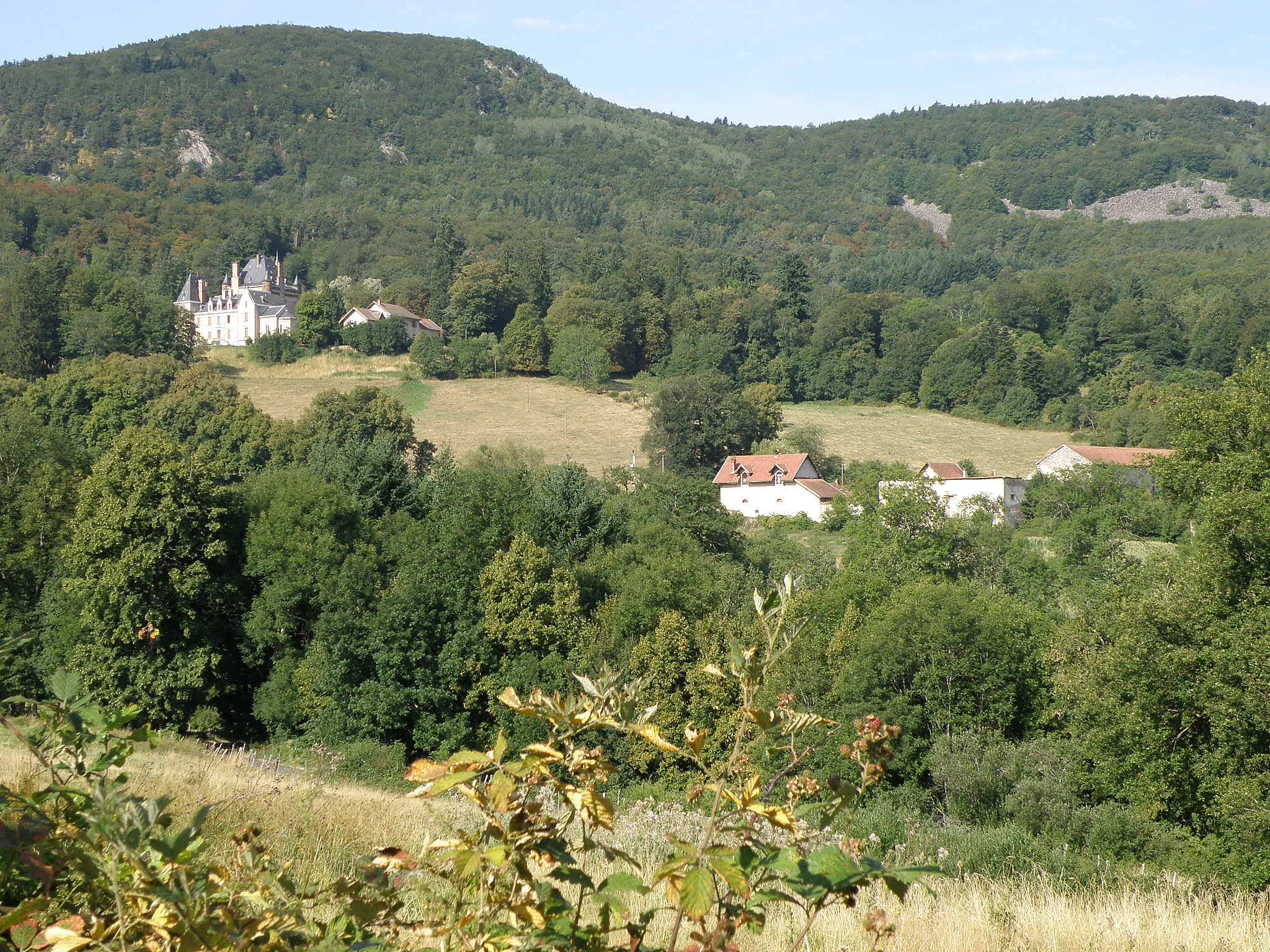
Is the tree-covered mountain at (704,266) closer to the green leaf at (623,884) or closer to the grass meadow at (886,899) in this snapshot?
the grass meadow at (886,899)

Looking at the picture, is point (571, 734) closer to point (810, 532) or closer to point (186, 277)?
point (810, 532)

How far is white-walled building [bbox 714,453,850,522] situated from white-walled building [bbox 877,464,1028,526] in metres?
5.62

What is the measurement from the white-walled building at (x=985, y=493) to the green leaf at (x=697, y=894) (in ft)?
165

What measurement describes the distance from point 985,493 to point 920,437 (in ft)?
53.1

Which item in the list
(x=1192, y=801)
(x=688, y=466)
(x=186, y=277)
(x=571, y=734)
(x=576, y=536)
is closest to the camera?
(x=571, y=734)

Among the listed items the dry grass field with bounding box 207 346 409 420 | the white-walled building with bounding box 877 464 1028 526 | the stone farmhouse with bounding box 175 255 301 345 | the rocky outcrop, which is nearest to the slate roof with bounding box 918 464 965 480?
the white-walled building with bounding box 877 464 1028 526

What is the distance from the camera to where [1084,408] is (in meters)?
76.5

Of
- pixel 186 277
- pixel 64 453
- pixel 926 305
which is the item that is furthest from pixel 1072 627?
pixel 186 277

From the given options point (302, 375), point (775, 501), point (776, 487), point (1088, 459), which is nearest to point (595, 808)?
point (775, 501)

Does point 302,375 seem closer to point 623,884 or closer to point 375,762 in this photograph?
point 375,762

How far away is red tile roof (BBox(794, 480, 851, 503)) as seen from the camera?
5588cm

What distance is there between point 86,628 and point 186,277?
99890 millimetres

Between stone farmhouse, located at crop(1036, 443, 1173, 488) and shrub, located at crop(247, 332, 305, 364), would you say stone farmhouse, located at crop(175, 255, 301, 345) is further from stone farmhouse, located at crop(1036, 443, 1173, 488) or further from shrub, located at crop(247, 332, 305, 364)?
stone farmhouse, located at crop(1036, 443, 1173, 488)

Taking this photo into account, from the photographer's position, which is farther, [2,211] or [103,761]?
[2,211]
